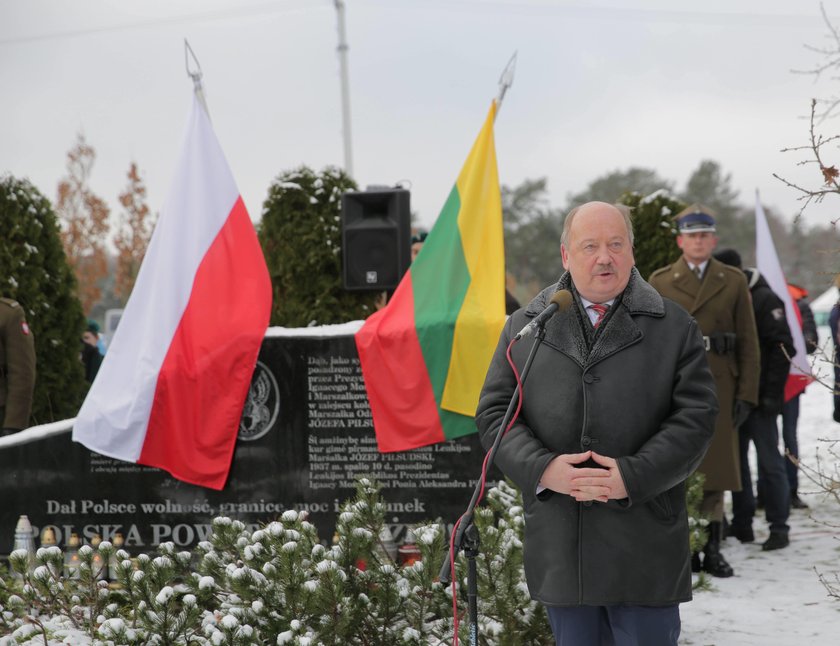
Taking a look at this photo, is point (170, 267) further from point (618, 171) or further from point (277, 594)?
point (618, 171)

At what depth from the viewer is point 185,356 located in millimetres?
6320

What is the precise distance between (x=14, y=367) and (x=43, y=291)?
4.71 feet

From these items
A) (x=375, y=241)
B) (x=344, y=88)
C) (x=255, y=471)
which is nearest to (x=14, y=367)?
(x=255, y=471)

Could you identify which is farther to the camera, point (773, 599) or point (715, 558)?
point (715, 558)

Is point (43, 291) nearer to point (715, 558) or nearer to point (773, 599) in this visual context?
point (715, 558)

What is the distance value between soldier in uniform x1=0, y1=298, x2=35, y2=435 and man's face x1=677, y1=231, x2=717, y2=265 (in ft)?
14.5

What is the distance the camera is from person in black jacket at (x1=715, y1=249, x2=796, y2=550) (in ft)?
22.1

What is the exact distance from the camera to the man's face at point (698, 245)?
6.13m

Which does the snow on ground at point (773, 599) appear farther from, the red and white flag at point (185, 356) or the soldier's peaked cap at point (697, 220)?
the red and white flag at point (185, 356)

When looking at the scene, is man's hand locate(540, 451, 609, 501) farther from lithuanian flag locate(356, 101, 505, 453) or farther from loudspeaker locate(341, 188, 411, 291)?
loudspeaker locate(341, 188, 411, 291)

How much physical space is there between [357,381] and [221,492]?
43.6 inches

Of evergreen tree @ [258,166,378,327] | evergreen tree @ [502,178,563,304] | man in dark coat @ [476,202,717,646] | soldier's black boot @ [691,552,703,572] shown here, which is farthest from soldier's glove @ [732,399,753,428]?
evergreen tree @ [502,178,563,304]

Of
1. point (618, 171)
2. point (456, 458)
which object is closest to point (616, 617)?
point (456, 458)

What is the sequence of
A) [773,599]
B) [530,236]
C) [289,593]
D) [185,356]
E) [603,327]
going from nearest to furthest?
[603,327] < [289,593] < [773,599] < [185,356] < [530,236]
